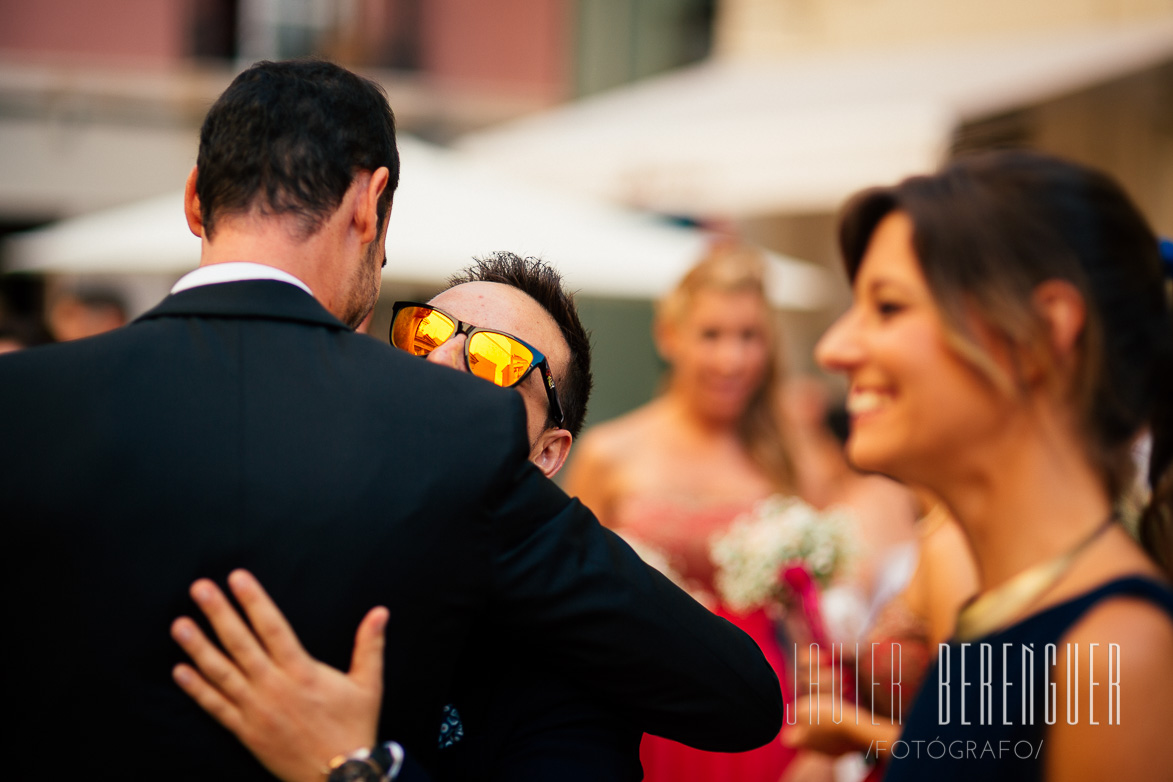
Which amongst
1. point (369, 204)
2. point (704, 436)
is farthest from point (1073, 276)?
point (704, 436)

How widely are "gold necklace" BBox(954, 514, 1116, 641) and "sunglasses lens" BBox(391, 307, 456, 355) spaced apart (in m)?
0.95

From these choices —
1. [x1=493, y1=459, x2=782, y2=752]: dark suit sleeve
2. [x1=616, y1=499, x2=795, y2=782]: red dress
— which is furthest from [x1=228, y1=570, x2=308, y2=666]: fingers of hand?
[x1=616, y1=499, x2=795, y2=782]: red dress

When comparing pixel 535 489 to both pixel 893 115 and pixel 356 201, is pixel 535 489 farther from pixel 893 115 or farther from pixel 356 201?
pixel 893 115

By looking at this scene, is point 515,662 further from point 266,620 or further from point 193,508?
point 193,508

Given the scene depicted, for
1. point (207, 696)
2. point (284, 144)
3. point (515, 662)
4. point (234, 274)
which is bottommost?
point (515, 662)

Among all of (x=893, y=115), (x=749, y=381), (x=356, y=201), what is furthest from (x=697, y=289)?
(x=356, y=201)

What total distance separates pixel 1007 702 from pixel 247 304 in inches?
43.9

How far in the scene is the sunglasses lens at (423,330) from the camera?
1.86 metres

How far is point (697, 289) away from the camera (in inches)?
190

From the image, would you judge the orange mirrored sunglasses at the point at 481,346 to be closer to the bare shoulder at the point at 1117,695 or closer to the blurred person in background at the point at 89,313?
the bare shoulder at the point at 1117,695

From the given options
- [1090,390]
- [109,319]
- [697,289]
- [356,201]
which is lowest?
[109,319]

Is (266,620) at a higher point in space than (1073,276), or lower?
lower

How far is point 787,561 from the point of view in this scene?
11.3 ft

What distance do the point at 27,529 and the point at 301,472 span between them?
33 cm
